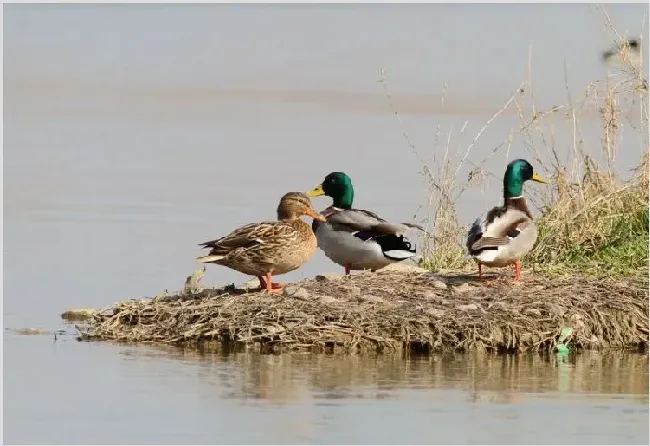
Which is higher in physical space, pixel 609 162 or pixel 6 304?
pixel 609 162

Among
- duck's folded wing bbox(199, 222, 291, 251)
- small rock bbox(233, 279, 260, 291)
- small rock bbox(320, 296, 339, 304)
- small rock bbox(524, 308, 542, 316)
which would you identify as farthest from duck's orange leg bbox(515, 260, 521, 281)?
small rock bbox(233, 279, 260, 291)

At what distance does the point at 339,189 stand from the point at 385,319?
11.4 ft

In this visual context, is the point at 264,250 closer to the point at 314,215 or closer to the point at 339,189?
the point at 314,215

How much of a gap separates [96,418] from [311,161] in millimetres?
11417

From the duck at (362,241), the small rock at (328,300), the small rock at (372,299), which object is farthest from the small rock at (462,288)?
the small rock at (328,300)

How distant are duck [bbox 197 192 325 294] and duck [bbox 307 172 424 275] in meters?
1.03

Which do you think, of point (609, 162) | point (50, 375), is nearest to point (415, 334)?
point (50, 375)

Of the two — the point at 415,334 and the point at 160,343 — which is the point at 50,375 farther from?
the point at 415,334

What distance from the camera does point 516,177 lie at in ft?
47.4

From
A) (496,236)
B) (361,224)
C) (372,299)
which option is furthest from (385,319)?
(361,224)

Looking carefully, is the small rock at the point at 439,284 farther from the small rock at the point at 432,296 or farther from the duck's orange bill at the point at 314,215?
the duck's orange bill at the point at 314,215

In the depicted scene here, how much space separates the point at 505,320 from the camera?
12117 mm

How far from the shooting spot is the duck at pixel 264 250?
12.8 metres

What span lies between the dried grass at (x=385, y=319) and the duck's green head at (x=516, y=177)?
5.26 ft
